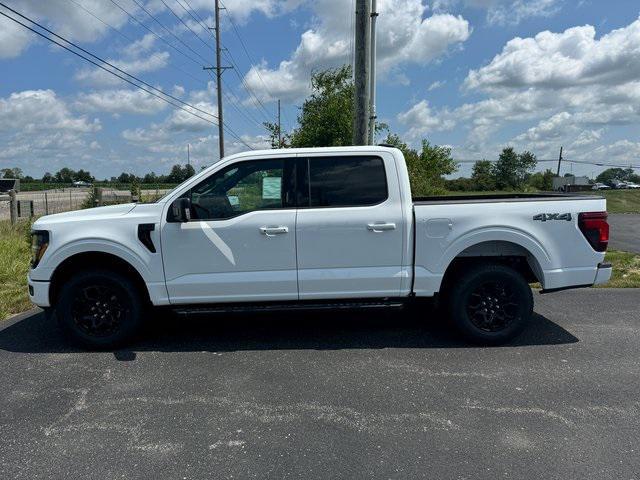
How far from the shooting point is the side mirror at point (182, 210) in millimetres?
4355

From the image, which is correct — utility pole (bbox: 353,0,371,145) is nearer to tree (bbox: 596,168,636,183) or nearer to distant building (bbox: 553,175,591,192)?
distant building (bbox: 553,175,591,192)

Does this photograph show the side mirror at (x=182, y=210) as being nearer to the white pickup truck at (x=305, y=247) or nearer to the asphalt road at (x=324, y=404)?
the white pickup truck at (x=305, y=247)

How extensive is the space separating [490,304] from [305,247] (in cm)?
196

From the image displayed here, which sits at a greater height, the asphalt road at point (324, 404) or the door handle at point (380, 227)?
the door handle at point (380, 227)

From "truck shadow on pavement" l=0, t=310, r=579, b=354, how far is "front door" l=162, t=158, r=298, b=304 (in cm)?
60

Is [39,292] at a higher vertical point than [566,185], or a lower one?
lower

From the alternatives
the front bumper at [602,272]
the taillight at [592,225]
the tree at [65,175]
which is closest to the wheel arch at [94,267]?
the taillight at [592,225]

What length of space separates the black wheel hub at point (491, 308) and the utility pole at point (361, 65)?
483 cm

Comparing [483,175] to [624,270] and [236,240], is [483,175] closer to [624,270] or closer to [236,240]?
[624,270]

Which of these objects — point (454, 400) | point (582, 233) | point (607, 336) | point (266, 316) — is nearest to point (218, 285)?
point (266, 316)

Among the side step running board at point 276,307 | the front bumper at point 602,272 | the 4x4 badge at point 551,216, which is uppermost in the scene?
the 4x4 badge at point 551,216

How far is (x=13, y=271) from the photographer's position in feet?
25.8

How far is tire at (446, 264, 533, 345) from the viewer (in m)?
4.61

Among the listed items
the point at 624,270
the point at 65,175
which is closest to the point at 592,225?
the point at 624,270
